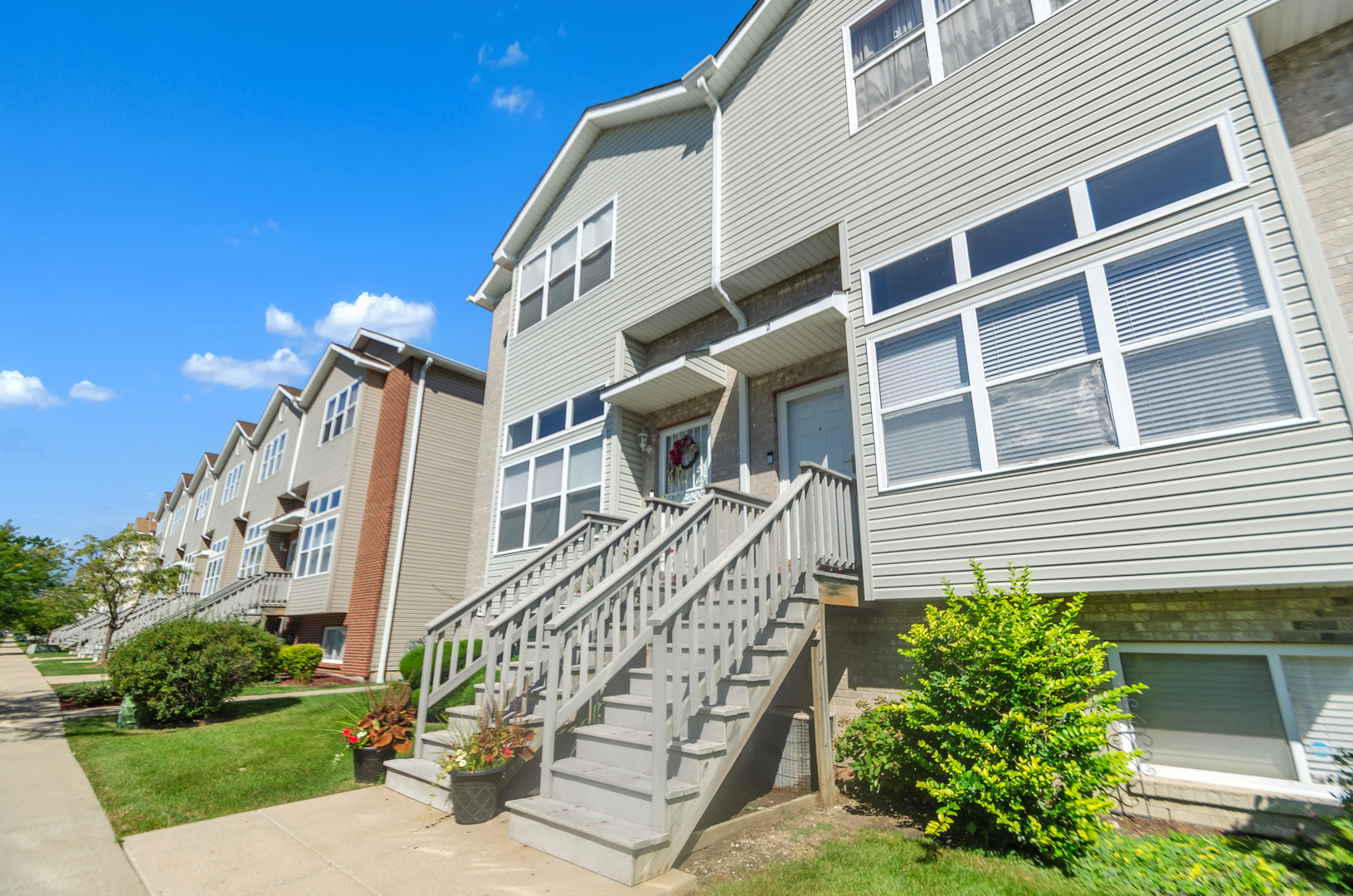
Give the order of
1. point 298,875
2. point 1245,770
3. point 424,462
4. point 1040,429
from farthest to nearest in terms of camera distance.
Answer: point 424,462
point 1040,429
point 1245,770
point 298,875

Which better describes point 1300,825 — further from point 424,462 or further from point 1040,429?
point 424,462

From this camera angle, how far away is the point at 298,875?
3.83 metres

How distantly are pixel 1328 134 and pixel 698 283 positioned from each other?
6.57 meters

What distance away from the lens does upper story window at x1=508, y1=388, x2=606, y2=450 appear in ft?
35.2

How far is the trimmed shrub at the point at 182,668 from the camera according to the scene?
892 centimetres

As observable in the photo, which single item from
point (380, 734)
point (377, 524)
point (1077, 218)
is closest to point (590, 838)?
point (380, 734)

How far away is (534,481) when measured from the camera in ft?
37.8

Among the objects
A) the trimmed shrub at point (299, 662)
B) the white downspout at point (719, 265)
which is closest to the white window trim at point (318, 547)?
the trimmed shrub at point (299, 662)

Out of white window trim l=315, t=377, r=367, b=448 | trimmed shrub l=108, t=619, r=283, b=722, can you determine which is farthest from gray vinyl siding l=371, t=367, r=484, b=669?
trimmed shrub l=108, t=619, r=283, b=722

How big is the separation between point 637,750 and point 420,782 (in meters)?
2.36

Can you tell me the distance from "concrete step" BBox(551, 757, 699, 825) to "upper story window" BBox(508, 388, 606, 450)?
21.6ft

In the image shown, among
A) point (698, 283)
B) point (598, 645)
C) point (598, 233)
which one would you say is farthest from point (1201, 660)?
point (598, 233)

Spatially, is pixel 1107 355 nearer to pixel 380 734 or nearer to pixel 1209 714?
pixel 1209 714

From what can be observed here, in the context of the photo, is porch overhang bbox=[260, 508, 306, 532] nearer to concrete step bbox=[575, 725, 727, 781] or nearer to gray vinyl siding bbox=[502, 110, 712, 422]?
gray vinyl siding bbox=[502, 110, 712, 422]
